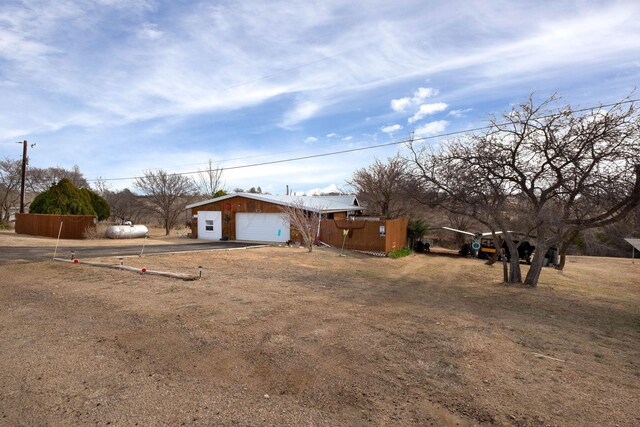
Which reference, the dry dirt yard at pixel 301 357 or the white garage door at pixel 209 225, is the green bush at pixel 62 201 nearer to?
the white garage door at pixel 209 225

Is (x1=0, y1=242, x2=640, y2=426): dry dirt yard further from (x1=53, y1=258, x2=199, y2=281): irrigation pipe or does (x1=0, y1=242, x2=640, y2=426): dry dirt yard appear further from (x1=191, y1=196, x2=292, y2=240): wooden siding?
(x1=191, y1=196, x2=292, y2=240): wooden siding

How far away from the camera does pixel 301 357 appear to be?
4.54 meters

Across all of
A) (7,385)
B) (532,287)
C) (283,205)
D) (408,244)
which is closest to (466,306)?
(532,287)

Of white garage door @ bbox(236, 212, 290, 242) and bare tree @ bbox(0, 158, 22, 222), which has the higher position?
bare tree @ bbox(0, 158, 22, 222)

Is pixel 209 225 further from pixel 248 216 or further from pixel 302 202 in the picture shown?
pixel 302 202

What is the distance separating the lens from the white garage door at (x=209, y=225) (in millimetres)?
25281

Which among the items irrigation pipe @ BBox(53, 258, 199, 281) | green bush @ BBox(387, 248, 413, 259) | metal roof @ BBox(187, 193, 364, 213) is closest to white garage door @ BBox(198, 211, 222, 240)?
metal roof @ BBox(187, 193, 364, 213)

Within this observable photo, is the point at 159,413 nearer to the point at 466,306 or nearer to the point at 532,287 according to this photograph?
Result: the point at 466,306

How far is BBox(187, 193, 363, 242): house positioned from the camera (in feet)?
75.2

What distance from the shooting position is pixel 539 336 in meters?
5.84

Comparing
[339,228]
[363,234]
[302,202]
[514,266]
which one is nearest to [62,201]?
[302,202]

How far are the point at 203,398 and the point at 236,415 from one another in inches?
18.7

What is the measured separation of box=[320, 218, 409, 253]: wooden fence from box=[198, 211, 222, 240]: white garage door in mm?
8075

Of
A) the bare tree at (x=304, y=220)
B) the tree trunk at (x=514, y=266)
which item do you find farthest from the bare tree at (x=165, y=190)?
the tree trunk at (x=514, y=266)
